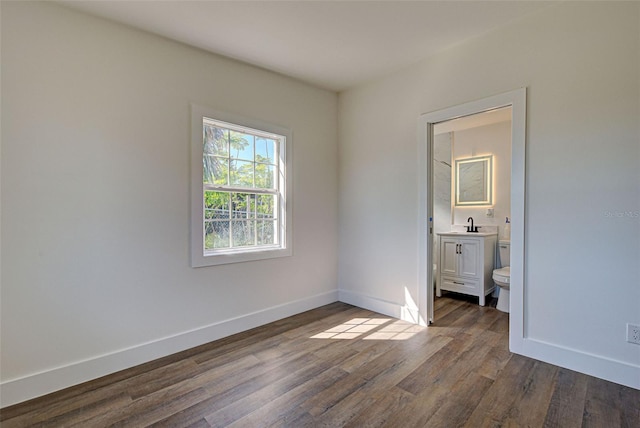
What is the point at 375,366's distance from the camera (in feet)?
7.44

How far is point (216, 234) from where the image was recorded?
2.84 metres

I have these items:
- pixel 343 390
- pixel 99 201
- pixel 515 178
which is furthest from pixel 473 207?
pixel 99 201

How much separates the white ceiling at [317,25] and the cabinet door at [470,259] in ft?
7.76

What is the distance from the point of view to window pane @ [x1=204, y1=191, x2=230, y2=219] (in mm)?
2777

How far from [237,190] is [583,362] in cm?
313

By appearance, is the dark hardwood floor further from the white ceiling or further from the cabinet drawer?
the white ceiling

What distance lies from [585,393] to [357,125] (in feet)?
10.2

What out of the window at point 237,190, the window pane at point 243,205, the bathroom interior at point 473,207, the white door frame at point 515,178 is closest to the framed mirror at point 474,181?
the bathroom interior at point 473,207

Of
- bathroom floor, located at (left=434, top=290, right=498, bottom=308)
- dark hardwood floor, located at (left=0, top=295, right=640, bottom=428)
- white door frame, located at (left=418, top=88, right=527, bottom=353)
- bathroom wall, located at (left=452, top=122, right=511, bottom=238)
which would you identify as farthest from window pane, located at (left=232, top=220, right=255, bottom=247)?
bathroom wall, located at (left=452, top=122, right=511, bottom=238)

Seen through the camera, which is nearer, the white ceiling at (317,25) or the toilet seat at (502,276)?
the white ceiling at (317,25)

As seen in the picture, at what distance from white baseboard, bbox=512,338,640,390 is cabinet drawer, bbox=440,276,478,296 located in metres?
1.45

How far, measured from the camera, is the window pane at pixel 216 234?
2.78m

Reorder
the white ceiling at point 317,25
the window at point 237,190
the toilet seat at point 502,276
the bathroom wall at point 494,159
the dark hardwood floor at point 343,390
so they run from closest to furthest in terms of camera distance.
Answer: the dark hardwood floor at point 343,390
the white ceiling at point 317,25
the window at point 237,190
the toilet seat at point 502,276
the bathroom wall at point 494,159

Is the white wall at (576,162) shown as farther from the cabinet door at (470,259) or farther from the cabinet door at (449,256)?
the cabinet door at (449,256)
